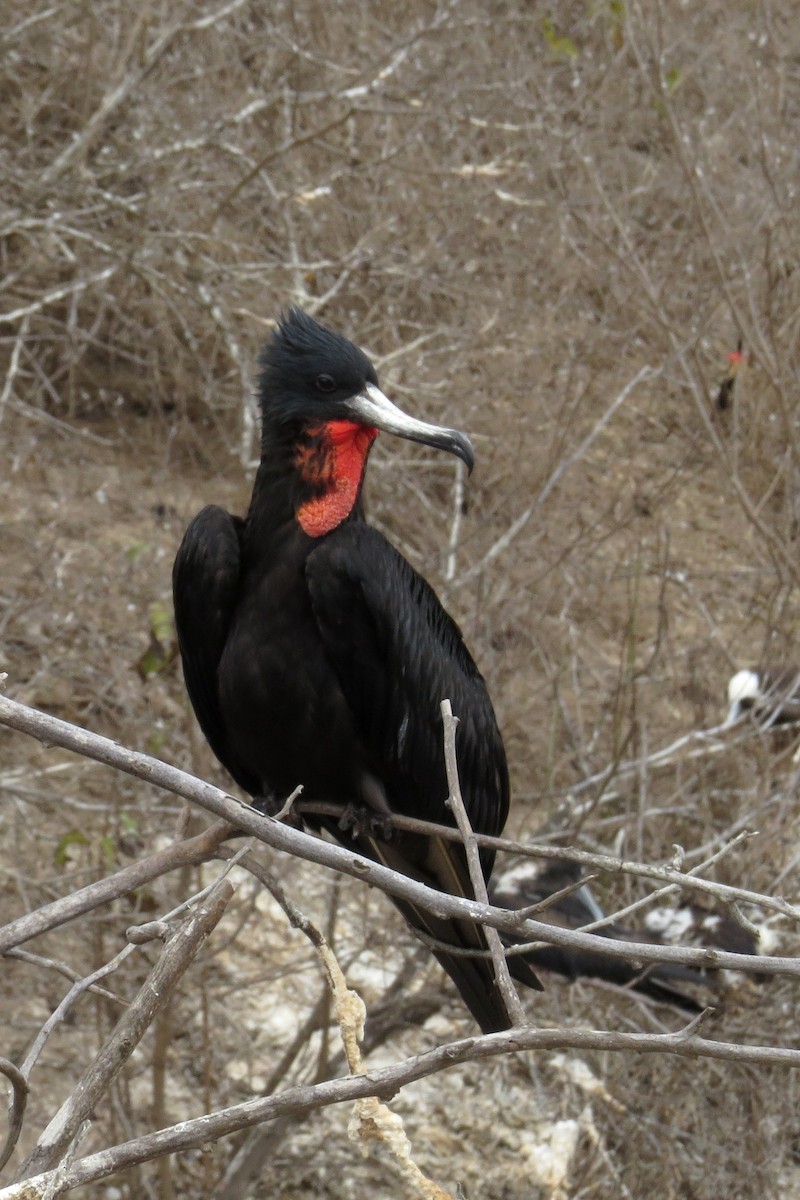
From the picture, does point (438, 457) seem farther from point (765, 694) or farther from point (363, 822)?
point (363, 822)

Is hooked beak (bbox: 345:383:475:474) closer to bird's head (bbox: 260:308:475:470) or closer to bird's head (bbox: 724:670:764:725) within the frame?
bird's head (bbox: 260:308:475:470)

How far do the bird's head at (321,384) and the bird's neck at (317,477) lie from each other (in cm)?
2

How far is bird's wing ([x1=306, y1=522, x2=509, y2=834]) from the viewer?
210 centimetres

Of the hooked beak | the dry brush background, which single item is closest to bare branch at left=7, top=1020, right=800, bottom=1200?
the hooked beak

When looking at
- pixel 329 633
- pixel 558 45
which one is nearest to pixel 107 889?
pixel 329 633

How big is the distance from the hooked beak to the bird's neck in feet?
0.11

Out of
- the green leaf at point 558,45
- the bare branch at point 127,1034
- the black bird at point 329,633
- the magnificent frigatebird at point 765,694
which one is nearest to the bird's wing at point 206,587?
the black bird at point 329,633

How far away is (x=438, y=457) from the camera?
190 inches

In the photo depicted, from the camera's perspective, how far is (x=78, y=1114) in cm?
126

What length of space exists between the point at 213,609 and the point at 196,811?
1431mm

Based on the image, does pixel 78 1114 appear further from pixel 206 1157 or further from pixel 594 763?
pixel 594 763

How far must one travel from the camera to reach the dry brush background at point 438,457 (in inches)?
132

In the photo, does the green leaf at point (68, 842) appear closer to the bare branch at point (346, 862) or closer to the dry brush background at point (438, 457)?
the dry brush background at point (438, 457)

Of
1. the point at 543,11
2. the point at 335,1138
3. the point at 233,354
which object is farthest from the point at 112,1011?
the point at 543,11
